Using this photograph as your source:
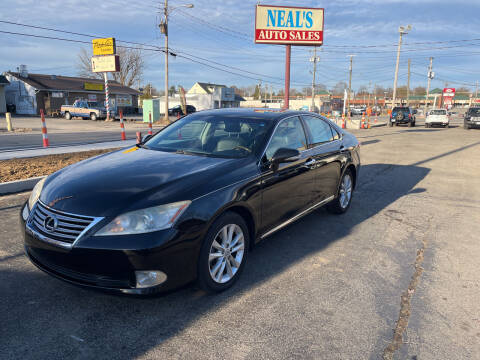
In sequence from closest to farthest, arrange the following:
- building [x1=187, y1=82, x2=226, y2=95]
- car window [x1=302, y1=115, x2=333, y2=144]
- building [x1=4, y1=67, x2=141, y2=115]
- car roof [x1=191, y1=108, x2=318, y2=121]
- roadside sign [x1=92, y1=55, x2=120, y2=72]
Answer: car roof [x1=191, y1=108, x2=318, y2=121], car window [x1=302, y1=115, x2=333, y2=144], roadside sign [x1=92, y1=55, x2=120, y2=72], building [x1=4, y1=67, x2=141, y2=115], building [x1=187, y1=82, x2=226, y2=95]

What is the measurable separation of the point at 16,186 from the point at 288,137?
5149mm

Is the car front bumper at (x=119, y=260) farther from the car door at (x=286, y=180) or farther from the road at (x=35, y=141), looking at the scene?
the road at (x=35, y=141)

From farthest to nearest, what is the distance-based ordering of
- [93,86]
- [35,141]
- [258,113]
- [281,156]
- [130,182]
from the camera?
Result: 1. [93,86]
2. [35,141]
3. [258,113]
4. [281,156]
5. [130,182]

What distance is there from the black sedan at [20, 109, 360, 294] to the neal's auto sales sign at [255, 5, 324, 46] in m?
14.6

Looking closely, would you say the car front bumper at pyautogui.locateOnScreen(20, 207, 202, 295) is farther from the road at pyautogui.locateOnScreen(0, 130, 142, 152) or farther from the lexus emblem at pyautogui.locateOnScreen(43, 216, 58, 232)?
the road at pyautogui.locateOnScreen(0, 130, 142, 152)

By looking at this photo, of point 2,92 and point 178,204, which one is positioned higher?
point 2,92

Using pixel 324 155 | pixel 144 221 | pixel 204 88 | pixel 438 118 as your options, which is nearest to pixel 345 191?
pixel 324 155

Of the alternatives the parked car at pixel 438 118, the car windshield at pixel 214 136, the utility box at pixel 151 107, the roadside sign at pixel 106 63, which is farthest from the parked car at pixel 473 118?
the roadside sign at pixel 106 63

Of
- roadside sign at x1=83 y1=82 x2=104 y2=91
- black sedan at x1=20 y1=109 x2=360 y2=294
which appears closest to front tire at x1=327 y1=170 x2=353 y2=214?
black sedan at x1=20 y1=109 x2=360 y2=294

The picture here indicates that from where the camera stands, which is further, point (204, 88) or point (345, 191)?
point (204, 88)

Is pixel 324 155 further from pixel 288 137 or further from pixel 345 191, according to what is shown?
pixel 345 191

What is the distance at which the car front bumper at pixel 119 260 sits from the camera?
2.56m

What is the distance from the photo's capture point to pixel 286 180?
3910 mm

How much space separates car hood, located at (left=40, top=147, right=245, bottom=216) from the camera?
2740 mm
